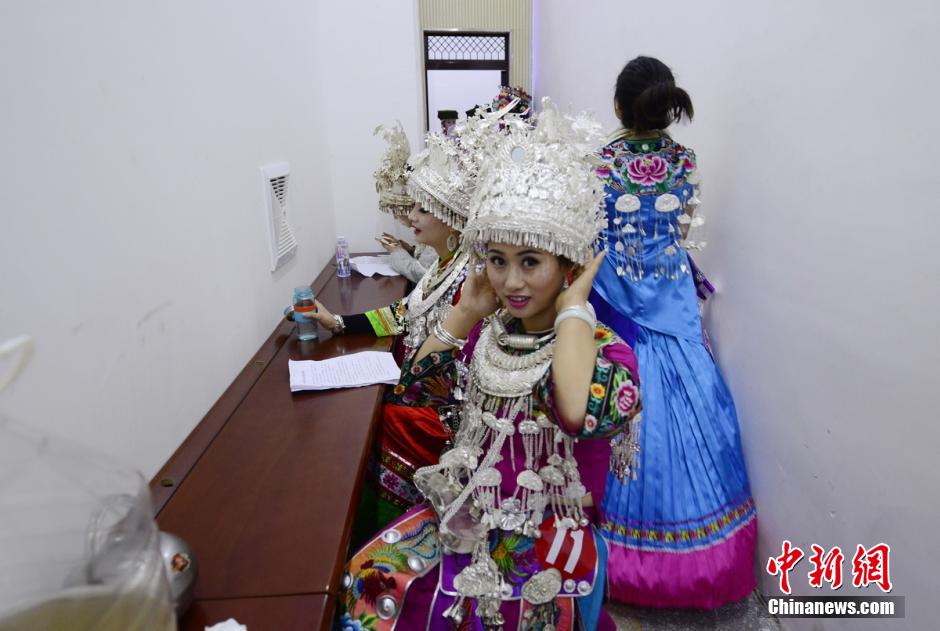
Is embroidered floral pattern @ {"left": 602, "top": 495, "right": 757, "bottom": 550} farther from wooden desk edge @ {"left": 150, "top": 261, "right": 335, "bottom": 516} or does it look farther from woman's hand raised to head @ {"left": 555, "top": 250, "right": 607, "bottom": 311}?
wooden desk edge @ {"left": 150, "top": 261, "right": 335, "bottom": 516}

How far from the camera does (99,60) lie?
89cm

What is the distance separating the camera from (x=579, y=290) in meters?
0.99

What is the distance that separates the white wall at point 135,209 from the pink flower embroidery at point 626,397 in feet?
2.78

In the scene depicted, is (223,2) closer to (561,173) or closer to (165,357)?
(165,357)

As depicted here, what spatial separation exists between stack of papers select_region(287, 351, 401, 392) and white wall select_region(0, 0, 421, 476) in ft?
0.59

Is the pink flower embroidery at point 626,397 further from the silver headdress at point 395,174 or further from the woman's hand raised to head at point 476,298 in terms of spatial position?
the silver headdress at point 395,174

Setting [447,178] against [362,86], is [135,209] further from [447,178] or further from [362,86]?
[362,86]

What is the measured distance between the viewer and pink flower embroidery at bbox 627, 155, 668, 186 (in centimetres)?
169

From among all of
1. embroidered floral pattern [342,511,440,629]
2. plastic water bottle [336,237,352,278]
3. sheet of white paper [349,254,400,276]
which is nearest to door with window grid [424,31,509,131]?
sheet of white paper [349,254,400,276]

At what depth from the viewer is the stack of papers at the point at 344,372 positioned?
141 centimetres

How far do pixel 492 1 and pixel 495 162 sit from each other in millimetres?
4319

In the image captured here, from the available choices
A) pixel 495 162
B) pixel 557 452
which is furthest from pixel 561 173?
pixel 557 452

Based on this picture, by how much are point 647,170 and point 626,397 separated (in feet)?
3.38

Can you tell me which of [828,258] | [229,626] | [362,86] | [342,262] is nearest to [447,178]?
[828,258]
